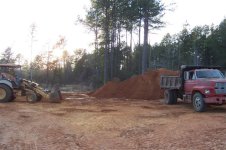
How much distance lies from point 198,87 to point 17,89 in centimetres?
1201

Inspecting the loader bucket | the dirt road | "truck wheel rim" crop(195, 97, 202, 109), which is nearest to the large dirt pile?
the loader bucket

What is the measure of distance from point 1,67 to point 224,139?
17.4 m

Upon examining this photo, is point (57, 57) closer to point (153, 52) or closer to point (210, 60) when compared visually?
point (153, 52)

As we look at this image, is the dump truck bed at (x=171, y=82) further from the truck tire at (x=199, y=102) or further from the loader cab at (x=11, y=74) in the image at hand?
the loader cab at (x=11, y=74)

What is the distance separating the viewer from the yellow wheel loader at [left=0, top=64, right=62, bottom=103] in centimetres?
2432

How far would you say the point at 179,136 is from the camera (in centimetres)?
1214

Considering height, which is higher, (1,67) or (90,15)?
(90,15)

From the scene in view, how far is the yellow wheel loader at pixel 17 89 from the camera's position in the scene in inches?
958

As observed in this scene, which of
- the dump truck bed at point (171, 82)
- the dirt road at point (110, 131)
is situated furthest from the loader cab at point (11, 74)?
the dump truck bed at point (171, 82)

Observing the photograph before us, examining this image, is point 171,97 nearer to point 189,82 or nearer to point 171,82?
point 171,82

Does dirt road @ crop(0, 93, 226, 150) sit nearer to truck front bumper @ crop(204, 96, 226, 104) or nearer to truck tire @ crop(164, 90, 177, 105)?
truck front bumper @ crop(204, 96, 226, 104)

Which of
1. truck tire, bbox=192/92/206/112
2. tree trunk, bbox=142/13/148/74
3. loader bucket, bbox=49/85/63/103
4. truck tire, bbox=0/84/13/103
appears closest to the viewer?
truck tire, bbox=192/92/206/112

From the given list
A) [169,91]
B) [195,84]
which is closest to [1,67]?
[169,91]

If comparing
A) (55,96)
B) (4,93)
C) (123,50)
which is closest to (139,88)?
(55,96)
